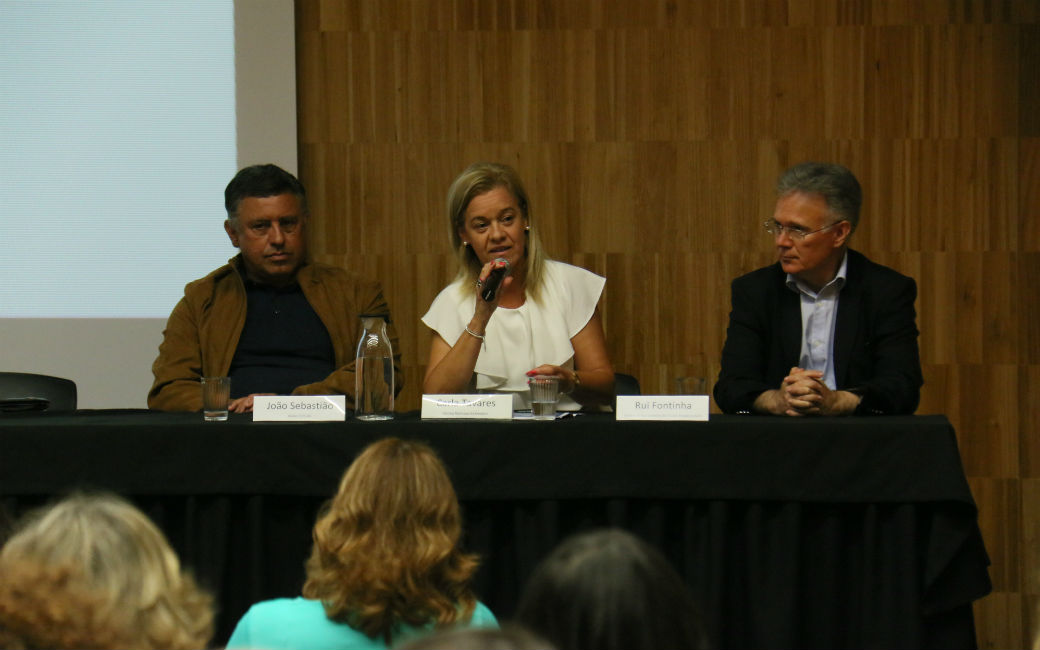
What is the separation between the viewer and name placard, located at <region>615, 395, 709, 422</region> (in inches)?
91.6

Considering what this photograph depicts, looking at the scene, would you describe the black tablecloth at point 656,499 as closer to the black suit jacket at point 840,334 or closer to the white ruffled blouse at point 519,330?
the black suit jacket at point 840,334

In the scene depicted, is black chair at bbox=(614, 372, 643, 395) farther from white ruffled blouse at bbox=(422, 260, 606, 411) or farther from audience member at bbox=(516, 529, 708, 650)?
audience member at bbox=(516, 529, 708, 650)

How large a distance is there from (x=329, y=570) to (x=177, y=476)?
0.96 metres

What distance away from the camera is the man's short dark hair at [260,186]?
10.6ft

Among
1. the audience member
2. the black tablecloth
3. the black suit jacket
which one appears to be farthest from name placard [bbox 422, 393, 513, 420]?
the audience member

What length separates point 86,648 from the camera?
102cm

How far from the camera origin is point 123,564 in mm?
1089

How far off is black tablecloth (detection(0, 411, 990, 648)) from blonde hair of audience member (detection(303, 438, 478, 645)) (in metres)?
0.77

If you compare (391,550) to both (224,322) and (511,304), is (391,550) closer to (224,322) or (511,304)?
(511,304)

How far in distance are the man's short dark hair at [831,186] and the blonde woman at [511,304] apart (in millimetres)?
638

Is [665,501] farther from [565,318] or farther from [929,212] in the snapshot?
[929,212]

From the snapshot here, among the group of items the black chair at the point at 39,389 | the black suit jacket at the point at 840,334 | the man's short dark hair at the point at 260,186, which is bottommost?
the black chair at the point at 39,389

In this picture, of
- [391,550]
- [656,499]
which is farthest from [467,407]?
[391,550]

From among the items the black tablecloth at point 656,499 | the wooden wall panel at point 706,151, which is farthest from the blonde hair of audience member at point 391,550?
the wooden wall panel at point 706,151
